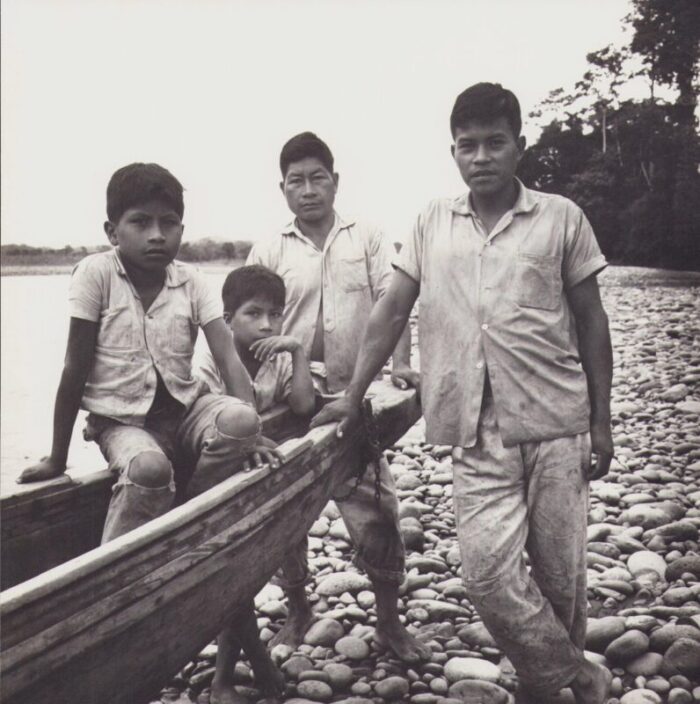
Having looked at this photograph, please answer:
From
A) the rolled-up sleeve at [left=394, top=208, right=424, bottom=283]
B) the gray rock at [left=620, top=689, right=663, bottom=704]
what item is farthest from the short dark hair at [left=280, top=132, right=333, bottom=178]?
the gray rock at [left=620, top=689, right=663, bottom=704]

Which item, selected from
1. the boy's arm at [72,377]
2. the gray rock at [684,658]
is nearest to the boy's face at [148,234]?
the boy's arm at [72,377]

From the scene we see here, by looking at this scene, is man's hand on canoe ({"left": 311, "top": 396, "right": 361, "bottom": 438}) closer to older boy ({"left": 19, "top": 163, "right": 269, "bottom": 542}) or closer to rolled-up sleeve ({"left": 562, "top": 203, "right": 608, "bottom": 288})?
older boy ({"left": 19, "top": 163, "right": 269, "bottom": 542})

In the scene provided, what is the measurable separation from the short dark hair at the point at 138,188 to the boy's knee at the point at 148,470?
0.75 metres

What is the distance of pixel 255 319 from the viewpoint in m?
3.06

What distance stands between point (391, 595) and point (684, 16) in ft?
12.5

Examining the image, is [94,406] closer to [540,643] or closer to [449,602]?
[540,643]

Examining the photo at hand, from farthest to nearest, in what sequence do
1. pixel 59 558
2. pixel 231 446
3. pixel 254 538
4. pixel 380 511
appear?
1. pixel 380 511
2. pixel 59 558
3. pixel 231 446
4. pixel 254 538

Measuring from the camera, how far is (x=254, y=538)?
2293 millimetres

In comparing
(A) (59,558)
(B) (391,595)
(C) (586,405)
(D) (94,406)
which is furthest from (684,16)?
(A) (59,558)

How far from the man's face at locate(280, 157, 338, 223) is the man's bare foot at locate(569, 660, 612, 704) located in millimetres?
1874

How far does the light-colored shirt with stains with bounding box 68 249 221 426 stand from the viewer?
8.32 feet

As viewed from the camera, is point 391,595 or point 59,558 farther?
point 391,595

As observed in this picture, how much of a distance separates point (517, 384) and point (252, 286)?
1102 mm

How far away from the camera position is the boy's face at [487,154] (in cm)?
247
